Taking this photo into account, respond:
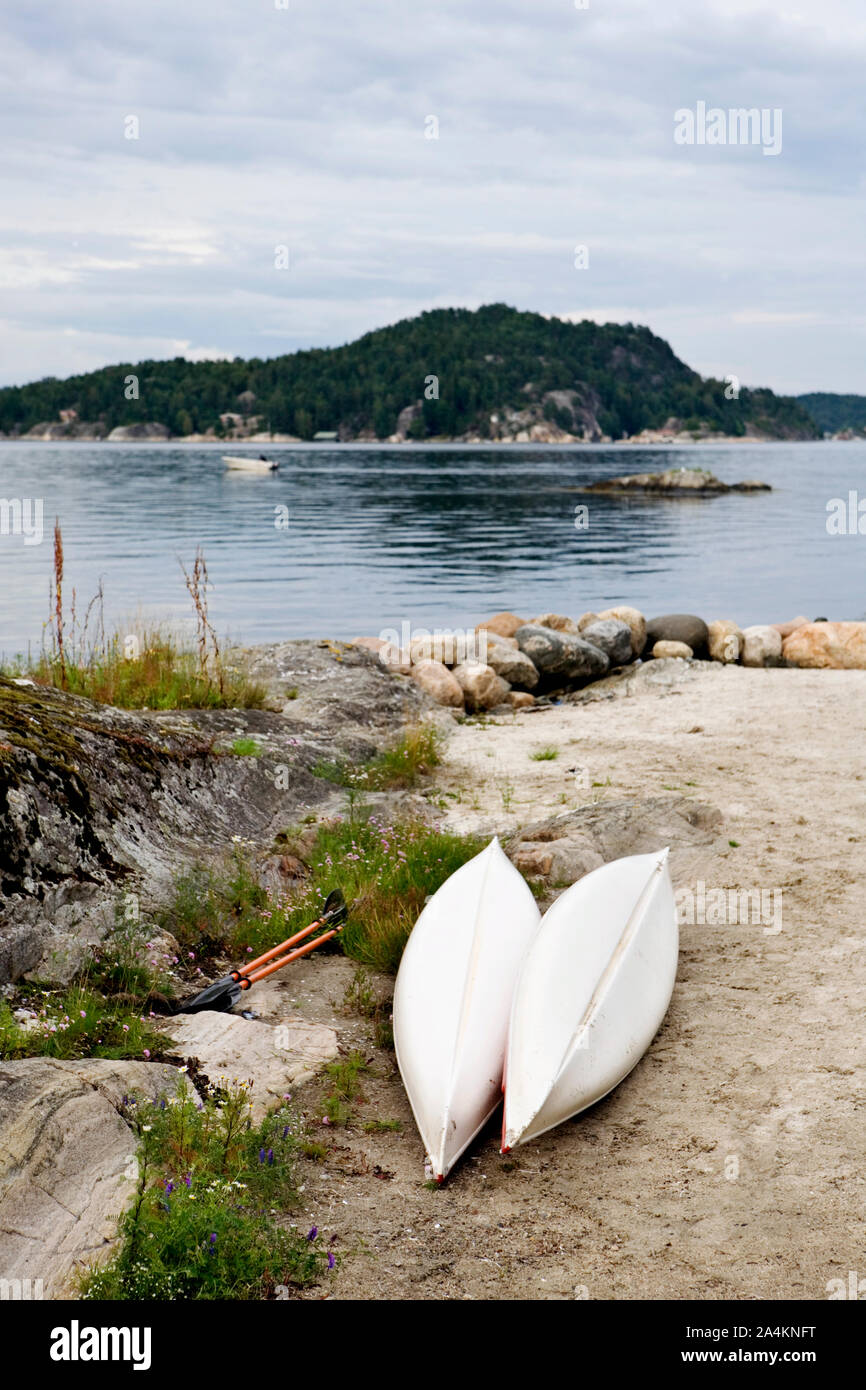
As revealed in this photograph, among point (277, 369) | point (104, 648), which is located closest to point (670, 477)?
point (104, 648)

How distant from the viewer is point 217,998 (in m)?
5.59

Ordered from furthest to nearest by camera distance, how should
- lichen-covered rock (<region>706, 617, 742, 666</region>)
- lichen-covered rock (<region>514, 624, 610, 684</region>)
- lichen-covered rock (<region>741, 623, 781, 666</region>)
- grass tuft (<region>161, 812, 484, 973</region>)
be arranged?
lichen-covered rock (<region>706, 617, 742, 666</region>)
lichen-covered rock (<region>741, 623, 781, 666</region>)
lichen-covered rock (<region>514, 624, 610, 684</region>)
grass tuft (<region>161, 812, 484, 973</region>)

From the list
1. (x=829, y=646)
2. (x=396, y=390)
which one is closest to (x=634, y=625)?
(x=829, y=646)

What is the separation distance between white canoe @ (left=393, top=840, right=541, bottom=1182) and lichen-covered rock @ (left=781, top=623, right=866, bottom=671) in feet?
39.0

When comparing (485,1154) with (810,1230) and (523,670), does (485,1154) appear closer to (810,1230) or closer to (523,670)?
(810,1230)

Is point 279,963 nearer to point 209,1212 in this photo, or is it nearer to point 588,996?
point 588,996

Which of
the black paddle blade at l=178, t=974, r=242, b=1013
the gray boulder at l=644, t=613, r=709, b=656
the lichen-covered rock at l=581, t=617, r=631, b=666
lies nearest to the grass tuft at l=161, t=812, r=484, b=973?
the black paddle blade at l=178, t=974, r=242, b=1013

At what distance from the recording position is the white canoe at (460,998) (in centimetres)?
470

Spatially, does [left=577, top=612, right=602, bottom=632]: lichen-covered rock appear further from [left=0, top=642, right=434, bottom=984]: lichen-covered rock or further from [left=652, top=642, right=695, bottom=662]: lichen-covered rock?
[left=0, top=642, right=434, bottom=984]: lichen-covered rock

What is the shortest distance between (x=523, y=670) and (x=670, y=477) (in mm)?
63540

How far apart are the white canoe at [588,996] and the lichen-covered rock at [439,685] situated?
7.58 m

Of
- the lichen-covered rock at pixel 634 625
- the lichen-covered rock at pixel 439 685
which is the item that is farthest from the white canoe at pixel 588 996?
Answer: the lichen-covered rock at pixel 634 625

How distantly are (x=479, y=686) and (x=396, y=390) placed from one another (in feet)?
442

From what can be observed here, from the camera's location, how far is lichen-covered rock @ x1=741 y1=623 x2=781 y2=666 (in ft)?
58.0
